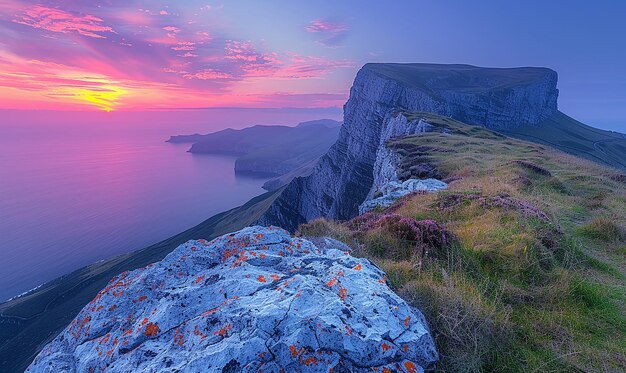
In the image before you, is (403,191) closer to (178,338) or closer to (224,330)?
(224,330)

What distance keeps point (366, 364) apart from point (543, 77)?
214 metres

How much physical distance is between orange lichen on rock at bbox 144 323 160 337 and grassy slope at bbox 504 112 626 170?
154m

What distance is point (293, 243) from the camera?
8.01m

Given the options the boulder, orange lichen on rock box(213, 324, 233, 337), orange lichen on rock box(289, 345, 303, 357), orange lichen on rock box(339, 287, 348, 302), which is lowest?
→ the boulder

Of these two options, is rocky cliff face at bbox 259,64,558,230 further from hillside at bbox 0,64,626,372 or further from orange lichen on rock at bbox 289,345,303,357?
orange lichen on rock at bbox 289,345,303,357

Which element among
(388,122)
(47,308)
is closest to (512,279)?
(388,122)

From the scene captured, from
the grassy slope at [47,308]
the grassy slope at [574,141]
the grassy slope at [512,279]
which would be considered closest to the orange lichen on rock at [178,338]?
the grassy slope at [512,279]

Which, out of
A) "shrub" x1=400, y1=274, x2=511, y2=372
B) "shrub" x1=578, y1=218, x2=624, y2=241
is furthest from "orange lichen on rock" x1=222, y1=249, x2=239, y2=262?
"shrub" x1=578, y1=218, x2=624, y2=241

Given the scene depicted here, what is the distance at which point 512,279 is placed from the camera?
24.7 ft

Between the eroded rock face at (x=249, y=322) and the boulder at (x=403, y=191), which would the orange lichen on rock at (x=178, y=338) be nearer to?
the eroded rock face at (x=249, y=322)

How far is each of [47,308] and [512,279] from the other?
13539cm

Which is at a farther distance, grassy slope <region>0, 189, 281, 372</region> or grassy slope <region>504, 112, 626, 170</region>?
grassy slope <region>504, 112, 626, 170</region>

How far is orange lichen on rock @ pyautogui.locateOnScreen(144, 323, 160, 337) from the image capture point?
16.2 feet

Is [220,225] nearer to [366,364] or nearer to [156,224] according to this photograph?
[156,224]
